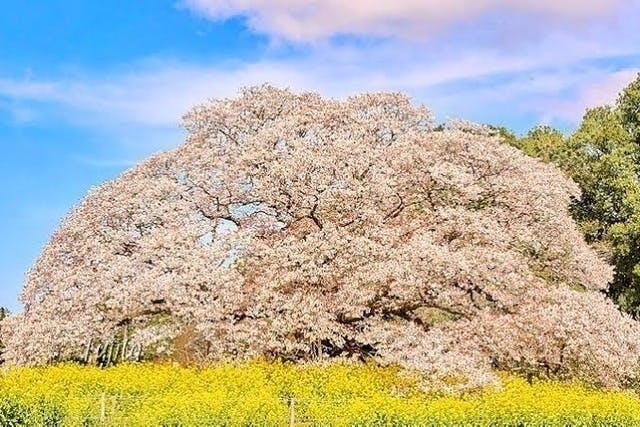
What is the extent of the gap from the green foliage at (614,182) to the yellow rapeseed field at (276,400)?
16002 millimetres

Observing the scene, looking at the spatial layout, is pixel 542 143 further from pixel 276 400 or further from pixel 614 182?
pixel 276 400

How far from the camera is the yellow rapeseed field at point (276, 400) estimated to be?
1591 cm

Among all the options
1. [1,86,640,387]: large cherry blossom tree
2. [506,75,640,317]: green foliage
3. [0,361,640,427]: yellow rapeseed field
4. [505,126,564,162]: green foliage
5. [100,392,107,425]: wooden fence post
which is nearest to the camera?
[0,361,640,427]: yellow rapeseed field

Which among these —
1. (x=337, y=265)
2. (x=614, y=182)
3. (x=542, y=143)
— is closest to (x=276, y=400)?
(x=337, y=265)

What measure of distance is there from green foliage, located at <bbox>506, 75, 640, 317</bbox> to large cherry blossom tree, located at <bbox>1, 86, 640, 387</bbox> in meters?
11.9

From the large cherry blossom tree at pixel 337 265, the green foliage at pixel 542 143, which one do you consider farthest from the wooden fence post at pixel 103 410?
the green foliage at pixel 542 143

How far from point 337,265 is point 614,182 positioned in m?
19.5

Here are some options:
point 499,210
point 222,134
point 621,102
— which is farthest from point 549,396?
point 621,102

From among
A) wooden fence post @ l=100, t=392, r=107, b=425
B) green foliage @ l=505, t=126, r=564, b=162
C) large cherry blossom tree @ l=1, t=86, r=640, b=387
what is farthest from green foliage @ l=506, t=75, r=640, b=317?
wooden fence post @ l=100, t=392, r=107, b=425

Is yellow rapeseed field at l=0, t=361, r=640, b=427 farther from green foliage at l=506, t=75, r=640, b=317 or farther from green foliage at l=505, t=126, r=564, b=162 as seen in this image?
green foliage at l=505, t=126, r=564, b=162

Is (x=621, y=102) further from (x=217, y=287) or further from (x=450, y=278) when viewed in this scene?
(x=217, y=287)

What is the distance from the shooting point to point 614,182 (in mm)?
36969

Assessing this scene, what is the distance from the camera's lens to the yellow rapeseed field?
627 inches

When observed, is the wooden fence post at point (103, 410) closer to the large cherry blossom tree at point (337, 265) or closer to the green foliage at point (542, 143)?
the large cherry blossom tree at point (337, 265)
